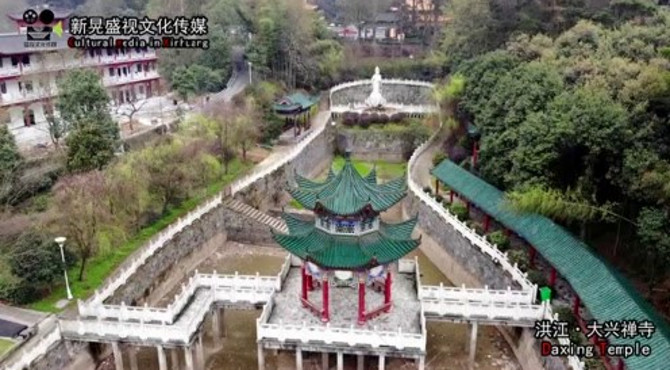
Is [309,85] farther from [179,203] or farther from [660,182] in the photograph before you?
[660,182]

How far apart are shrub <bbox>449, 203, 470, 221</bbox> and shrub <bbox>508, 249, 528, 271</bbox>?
225 inches

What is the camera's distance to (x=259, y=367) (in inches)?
861

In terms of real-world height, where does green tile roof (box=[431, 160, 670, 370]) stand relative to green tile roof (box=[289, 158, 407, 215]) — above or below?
below

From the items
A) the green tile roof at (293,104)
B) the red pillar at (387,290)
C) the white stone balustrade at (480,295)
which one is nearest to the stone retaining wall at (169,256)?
the red pillar at (387,290)

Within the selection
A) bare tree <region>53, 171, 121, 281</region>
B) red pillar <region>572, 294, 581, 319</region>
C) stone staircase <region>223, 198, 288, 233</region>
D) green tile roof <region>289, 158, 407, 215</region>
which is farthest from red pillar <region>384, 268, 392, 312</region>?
bare tree <region>53, 171, 121, 281</region>

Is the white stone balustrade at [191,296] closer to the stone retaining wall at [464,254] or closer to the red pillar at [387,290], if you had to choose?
the red pillar at [387,290]

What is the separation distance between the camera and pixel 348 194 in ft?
70.8

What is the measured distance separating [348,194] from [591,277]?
9595 millimetres

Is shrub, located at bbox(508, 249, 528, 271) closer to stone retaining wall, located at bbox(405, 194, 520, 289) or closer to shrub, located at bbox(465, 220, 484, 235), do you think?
stone retaining wall, located at bbox(405, 194, 520, 289)

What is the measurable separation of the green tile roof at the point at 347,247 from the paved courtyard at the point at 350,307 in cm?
263

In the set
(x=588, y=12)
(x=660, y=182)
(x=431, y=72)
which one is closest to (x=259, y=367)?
(x=660, y=182)

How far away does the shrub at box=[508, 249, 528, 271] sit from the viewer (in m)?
25.2

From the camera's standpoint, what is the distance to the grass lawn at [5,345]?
19214 millimetres

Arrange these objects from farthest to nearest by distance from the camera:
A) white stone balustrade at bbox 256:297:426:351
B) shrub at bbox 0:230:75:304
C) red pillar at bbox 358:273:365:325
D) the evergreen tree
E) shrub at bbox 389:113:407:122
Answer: shrub at bbox 389:113:407:122 → the evergreen tree → shrub at bbox 0:230:75:304 → red pillar at bbox 358:273:365:325 → white stone balustrade at bbox 256:297:426:351
